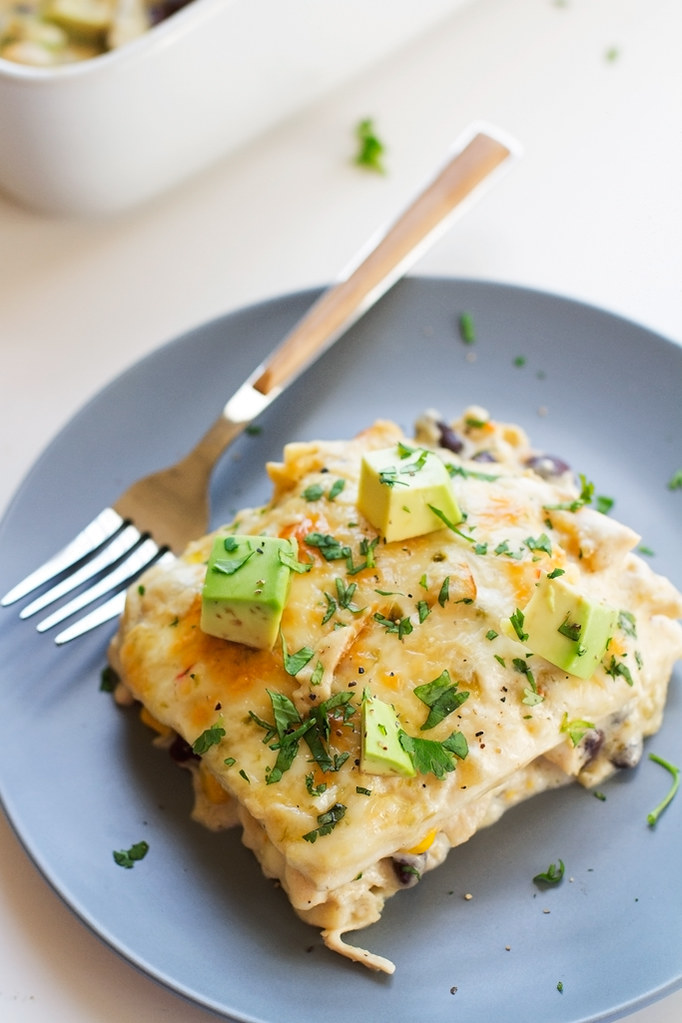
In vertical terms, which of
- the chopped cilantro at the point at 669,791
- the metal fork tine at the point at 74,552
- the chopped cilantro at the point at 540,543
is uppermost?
the metal fork tine at the point at 74,552

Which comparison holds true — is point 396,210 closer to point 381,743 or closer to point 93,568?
point 93,568

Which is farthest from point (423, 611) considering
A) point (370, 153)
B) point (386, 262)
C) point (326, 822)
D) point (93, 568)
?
point (370, 153)

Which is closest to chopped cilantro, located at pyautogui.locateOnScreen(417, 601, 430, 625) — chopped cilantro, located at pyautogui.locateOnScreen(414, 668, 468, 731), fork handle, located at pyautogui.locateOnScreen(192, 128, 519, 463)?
chopped cilantro, located at pyautogui.locateOnScreen(414, 668, 468, 731)

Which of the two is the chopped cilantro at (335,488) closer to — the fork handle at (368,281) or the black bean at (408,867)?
the fork handle at (368,281)

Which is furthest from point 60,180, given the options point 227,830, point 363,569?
point 227,830

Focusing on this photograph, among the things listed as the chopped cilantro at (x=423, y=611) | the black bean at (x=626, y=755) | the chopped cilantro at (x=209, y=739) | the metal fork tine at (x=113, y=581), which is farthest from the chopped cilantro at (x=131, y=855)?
the black bean at (x=626, y=755)

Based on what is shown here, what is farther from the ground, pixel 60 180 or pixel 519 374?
pixel 60 180

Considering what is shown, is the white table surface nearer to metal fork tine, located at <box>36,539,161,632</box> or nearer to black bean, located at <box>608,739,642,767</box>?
metal fork tine, located at <box>36,539,161,632</box>

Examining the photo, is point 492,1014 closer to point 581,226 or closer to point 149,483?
point 149,483

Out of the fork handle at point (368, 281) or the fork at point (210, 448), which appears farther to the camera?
the fork handle at point (368, 281)
